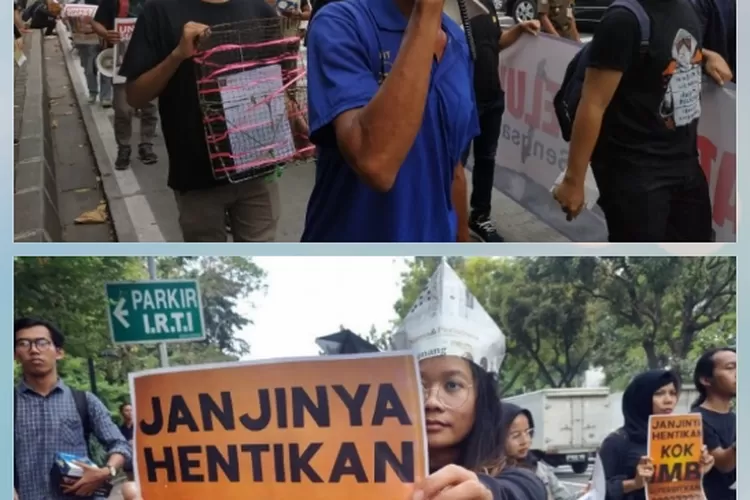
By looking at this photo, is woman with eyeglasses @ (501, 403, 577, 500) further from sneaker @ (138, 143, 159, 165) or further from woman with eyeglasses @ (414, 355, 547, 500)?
sneaker @ (138, 143, 159, 165)

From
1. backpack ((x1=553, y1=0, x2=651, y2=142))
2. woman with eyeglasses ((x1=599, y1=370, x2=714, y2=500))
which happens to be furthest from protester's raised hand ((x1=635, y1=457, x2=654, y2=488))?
backpack ((x1=553, y1=0, x2=651, y2=142))

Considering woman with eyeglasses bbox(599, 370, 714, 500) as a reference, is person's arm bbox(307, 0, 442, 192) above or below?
above

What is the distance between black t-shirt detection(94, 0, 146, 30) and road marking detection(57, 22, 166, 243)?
0.09 metres

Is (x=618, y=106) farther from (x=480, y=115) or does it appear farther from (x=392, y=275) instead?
(x=392, y=275)

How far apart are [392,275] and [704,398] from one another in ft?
2.62

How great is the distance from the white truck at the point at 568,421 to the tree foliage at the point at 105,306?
653 millimetres

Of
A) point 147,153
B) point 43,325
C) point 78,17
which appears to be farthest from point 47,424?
point 78,17

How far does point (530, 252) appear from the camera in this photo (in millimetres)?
2141

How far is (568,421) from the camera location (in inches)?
85.0

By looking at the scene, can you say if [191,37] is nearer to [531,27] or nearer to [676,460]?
[531,27]

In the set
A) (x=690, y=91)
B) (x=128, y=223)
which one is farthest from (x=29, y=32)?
(x=690, y=91)

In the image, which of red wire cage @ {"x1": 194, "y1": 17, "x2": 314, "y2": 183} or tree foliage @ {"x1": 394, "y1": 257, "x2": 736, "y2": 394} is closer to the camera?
red wire cage @ {"x1": 194, "y1": 17, "x2": 314, "y2": 183}

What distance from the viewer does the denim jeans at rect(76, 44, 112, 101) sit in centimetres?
207

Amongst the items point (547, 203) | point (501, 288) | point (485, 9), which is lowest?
A: point (501, 288)
